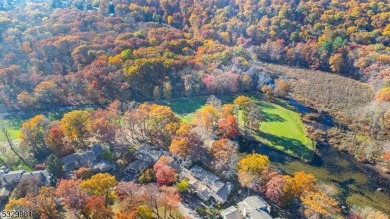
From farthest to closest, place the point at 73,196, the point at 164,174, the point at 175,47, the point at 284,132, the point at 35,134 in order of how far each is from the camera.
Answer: the point at 175,47 → the point at 284,132 → the point at 35,134 → the point at 164,174 → the point at 73,196

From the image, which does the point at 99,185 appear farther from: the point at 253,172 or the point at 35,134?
the point at 253,172

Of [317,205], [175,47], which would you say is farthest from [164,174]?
[175,47]

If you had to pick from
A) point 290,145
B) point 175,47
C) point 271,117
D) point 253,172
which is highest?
point 175,47

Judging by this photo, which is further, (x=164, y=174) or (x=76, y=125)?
(x=76, y=125)

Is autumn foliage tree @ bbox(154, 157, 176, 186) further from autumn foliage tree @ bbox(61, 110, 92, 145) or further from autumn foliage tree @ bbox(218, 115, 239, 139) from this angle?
autumn foliage tree @ bbox(61, 110, 92, 145)

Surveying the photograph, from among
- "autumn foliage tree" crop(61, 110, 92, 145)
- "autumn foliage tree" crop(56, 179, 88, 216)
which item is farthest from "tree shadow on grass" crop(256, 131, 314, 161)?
"autumn foliage tree" crop(56, 179, 88, 216)

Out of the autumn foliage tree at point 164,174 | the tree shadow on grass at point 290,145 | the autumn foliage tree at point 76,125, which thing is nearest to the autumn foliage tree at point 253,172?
the autumn foliage tree at point 164,174
